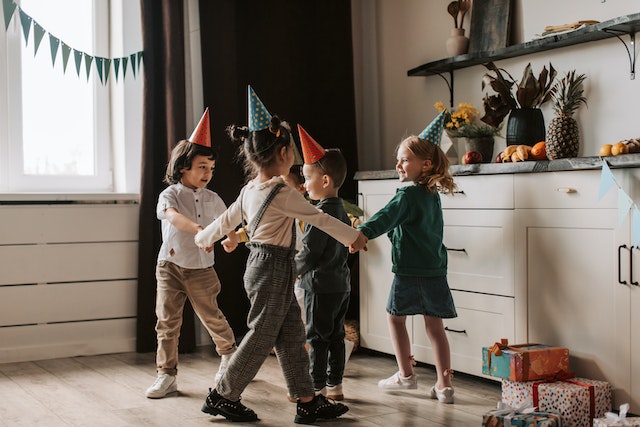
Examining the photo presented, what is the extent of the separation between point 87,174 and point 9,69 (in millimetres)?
606

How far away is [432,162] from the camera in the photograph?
8.94 feet

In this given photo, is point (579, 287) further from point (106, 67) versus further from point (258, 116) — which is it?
point (106, 67)

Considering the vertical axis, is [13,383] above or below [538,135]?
below

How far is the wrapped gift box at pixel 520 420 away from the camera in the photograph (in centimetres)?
218

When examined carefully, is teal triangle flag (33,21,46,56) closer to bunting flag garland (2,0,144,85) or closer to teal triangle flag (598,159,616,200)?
bunting flag garland (2,0,144,85)

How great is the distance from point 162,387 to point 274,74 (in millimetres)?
1769

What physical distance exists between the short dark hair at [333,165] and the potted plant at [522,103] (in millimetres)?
766

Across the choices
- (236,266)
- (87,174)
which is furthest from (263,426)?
(87,174)

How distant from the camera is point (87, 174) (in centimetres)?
377

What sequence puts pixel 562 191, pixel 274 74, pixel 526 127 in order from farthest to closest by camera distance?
pixel 274 74 → pixel 526 127 → pixel 562 191

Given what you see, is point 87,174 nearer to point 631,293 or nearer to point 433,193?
point 433,193

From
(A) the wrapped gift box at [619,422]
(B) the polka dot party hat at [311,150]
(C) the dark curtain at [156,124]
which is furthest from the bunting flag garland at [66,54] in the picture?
(A) the wrapped gift box at [619,422]

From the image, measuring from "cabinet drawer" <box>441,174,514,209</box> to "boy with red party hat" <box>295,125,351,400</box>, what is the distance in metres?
0.50

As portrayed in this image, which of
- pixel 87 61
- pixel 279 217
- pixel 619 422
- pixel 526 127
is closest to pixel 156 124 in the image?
pixel 87 61
